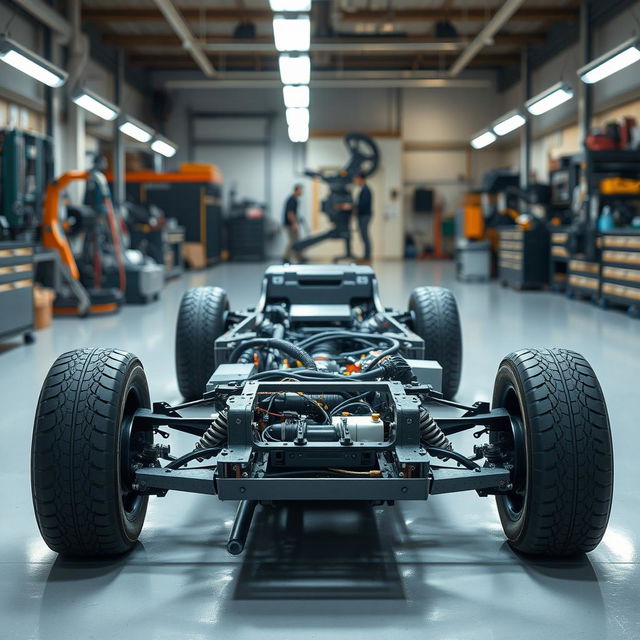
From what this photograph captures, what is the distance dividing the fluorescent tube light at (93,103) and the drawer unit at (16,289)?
11.2ft

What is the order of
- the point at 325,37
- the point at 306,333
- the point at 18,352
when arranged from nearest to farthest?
the point at 306,333
the point at 18,352
the point at 325,37

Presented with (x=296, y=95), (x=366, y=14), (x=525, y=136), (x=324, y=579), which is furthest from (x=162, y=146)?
(x=324, y=579)

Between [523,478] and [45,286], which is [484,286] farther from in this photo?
[523,478]

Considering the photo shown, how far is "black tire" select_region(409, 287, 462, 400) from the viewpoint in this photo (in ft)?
17.7

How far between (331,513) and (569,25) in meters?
16.0

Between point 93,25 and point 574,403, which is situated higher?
point 93,25

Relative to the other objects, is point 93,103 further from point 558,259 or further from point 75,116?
point 558,259

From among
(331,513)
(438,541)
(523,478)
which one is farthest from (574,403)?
(331,513)

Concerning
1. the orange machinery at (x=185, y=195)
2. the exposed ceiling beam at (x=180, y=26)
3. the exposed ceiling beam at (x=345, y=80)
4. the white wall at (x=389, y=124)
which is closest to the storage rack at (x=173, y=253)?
the orange machinery at (x=185, y=195)

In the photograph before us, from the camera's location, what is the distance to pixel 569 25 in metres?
17.1

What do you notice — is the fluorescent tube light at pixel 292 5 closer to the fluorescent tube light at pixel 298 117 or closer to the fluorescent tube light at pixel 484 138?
the fluorescent tube light at pixel 298 117

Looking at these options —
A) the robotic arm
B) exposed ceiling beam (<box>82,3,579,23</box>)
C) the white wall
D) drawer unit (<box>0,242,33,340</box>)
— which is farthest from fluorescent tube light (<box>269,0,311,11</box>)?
the white wall

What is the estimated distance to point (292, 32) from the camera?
10305 millimetres

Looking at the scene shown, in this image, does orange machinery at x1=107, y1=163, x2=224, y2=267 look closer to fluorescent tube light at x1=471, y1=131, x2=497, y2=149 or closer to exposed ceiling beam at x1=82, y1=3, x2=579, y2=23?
exposed ceiling beam at x1=82, y1=3, x2=579, y2=23
